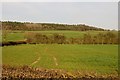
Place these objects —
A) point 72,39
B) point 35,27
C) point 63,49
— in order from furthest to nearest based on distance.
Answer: point 35,27 < point 72,39 < point 63,49

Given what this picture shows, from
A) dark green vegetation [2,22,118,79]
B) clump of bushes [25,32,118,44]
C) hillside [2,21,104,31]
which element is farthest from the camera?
hillside [2,21,104,31]

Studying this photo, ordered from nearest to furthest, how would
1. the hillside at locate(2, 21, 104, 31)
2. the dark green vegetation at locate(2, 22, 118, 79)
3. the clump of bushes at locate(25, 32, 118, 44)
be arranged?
the dark green vegetation at locate(2, 22, 118, 79) < the clump of bushes at locate(25, 32, 118, 44) < the hillside at locate(2, 21, 104, 31)

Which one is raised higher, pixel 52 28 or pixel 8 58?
pixel 52 28

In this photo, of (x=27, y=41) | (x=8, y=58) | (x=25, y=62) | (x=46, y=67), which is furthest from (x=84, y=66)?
(x=27, y=41)

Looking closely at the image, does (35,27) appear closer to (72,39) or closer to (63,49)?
(72,39)

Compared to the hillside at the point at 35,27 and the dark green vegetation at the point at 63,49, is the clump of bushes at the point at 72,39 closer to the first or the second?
the dark green vegetation at the point at 63,49

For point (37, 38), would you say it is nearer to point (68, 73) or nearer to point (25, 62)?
point (25, 62)

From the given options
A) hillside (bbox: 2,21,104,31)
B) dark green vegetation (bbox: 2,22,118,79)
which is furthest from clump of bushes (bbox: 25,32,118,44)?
hillside (bbox: 2,21,104,31)

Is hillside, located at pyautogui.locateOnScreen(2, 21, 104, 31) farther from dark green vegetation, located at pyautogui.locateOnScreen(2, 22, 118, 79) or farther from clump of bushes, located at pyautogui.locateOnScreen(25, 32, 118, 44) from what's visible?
clump of bushes, located at pyautogui.locateOnScreen(25, 32, 118, 44)

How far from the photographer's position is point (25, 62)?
26750mm

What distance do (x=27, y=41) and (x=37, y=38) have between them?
2.43 meters

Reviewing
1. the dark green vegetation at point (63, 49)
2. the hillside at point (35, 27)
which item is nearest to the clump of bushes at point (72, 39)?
the dark green vegetation at point (63, 49)

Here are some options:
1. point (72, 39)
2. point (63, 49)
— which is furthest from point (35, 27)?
point (63, 49)

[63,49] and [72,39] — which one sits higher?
[72,39]
